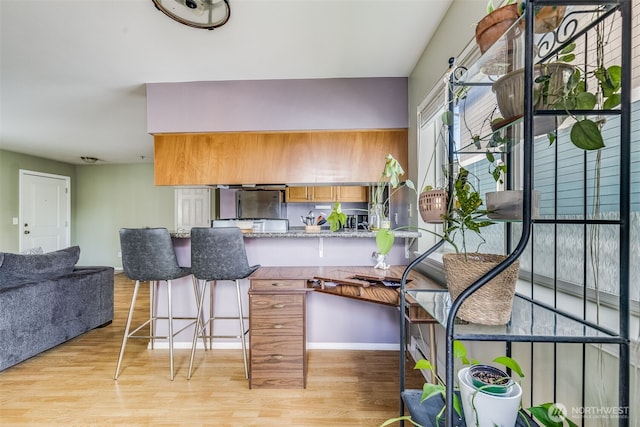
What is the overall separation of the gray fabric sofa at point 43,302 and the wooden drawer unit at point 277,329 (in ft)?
5.99

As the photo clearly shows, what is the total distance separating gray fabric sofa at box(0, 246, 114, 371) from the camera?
220 centimetres

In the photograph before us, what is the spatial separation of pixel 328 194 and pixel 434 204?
3519mm

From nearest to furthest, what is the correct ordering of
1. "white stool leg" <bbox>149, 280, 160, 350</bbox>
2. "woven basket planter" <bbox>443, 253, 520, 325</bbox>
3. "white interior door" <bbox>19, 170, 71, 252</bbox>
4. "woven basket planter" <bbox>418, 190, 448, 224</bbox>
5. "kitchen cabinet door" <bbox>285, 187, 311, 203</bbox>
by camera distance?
"woven basket planter" <bbox>443, 253, 520, 325</bbox> < "woven basket planter" <bbox>418, 190, 448, 224</bbox> < "white stool leg" <bbox>149, 280, 160, 350</bbox> < "kitchen cabinet door" <bbox>285, 187, 311, 203</bbox> < "white interior door" <bbox>19, 170, 71, 252</bbox>

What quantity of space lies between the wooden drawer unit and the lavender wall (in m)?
1.53

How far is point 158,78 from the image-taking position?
8.57 feet

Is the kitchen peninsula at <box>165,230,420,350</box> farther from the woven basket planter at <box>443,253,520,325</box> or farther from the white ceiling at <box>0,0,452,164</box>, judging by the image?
the woven basket planter at <box>443,253,520,325</box>

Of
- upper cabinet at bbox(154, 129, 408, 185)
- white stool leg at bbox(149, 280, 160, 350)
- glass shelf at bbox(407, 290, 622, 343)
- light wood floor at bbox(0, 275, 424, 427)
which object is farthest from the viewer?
upper cabinet at bbox(154, 129, 408, 185)

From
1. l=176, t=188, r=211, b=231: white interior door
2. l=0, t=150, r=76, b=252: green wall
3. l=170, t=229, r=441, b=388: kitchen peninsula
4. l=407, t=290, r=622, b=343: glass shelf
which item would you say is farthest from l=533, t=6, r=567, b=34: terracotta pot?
l=0, t=150, r=76, b=252: green wall

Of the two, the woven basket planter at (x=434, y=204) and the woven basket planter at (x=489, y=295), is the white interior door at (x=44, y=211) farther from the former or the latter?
the woven basket planter at (x=489, y=295)

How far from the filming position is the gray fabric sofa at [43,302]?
7.20 feet

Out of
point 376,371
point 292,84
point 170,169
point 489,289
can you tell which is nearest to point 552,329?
point 489,289

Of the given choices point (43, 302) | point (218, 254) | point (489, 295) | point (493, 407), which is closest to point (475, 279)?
point (489, 295)

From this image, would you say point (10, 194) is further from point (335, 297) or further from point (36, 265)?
point (335, 297)

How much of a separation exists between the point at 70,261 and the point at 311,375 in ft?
7.88
